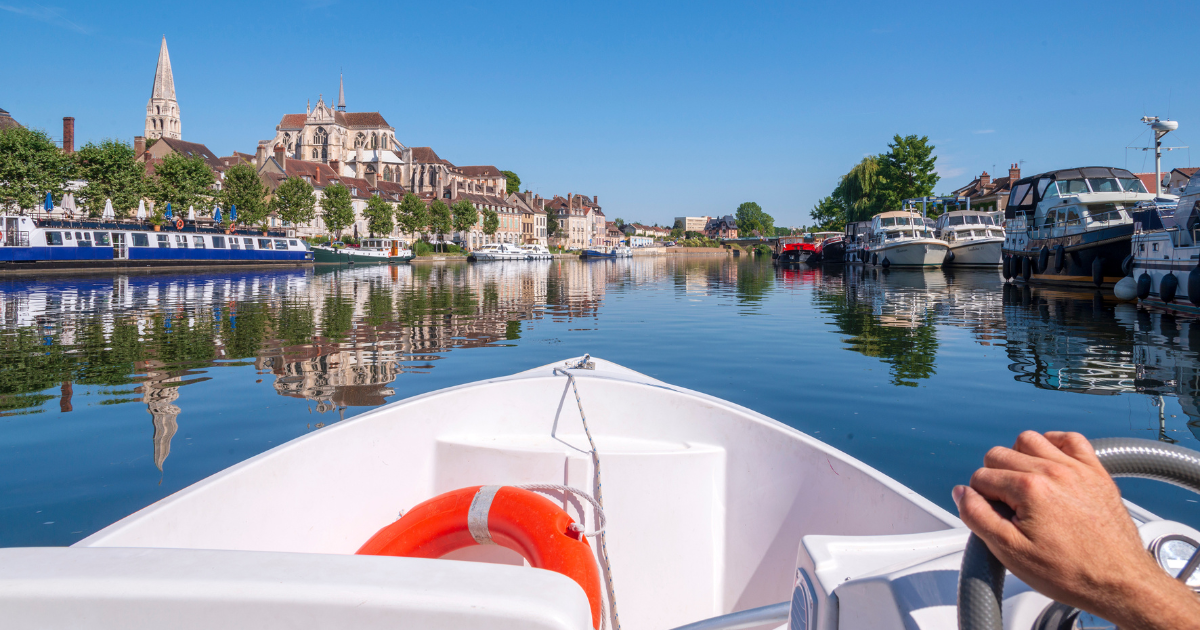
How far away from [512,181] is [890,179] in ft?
290

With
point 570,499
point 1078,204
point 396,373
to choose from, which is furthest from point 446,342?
point 1078,204

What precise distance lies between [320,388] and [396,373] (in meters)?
1.20

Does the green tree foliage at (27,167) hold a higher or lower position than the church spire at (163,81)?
lower

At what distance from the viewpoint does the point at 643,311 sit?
712 inches

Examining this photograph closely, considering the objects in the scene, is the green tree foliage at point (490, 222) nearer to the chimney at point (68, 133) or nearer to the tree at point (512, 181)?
the tree at point (512, 181)

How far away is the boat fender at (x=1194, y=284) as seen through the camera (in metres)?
13.2

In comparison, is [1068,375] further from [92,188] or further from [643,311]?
[92,188]

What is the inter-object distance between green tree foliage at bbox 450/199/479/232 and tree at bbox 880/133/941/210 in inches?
2063

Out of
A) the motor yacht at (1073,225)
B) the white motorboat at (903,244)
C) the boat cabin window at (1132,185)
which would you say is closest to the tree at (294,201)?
the white motorboat at (903,244)

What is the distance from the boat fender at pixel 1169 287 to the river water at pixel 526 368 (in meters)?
0.70

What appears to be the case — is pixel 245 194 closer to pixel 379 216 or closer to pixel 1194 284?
pixel 379 216

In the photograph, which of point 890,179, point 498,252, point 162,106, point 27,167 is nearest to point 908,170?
point 890,179

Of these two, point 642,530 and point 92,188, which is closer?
point 642,530

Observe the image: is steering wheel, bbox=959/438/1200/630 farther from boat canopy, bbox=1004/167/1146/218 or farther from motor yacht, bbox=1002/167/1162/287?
boat canopy, bbox=1004/167/1146/218
